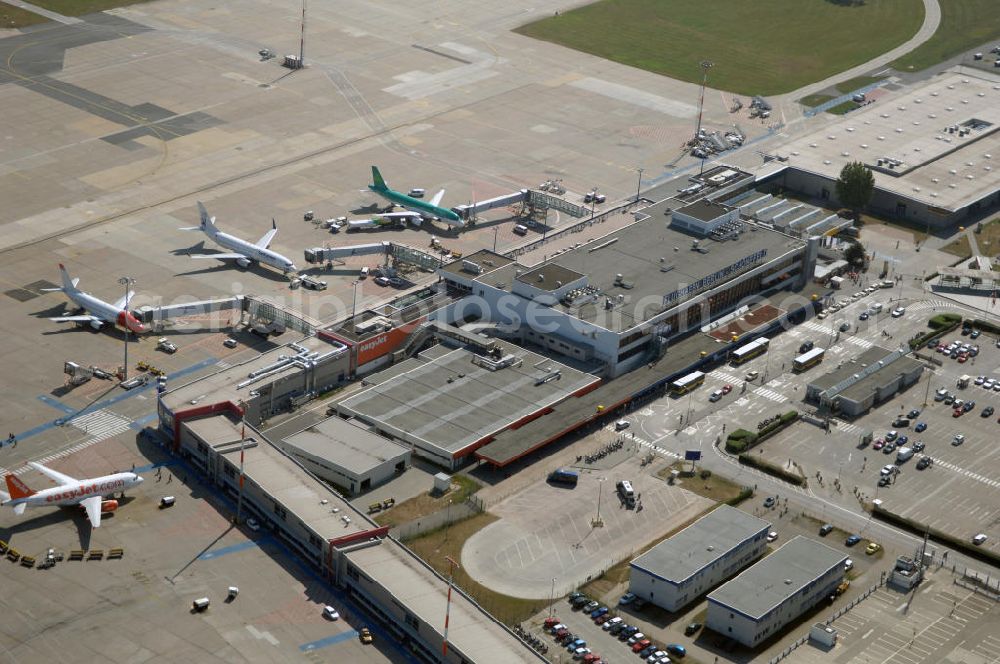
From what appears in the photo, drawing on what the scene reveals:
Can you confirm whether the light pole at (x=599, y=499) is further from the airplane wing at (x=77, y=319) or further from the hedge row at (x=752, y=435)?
the airplane wing at (x=77, y=319)

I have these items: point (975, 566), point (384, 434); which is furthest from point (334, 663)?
point (975, 566)

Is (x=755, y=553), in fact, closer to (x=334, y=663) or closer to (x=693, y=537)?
(x=693, y=537)

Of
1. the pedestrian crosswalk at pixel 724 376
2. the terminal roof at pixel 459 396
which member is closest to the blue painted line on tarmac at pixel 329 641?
the terminal roof at pixel 459 396

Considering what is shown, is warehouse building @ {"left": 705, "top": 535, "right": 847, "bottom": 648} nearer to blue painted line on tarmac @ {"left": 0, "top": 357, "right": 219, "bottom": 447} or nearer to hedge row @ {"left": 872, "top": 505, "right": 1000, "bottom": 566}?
hedge row @ {"left": 872, "top": 505, "right": 1000, "bottom": 566}

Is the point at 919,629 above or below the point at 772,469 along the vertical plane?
below

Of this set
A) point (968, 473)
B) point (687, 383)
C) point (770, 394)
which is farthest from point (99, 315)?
point (968, 473)

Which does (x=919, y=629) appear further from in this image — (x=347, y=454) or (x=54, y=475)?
(x=54, y=475)
